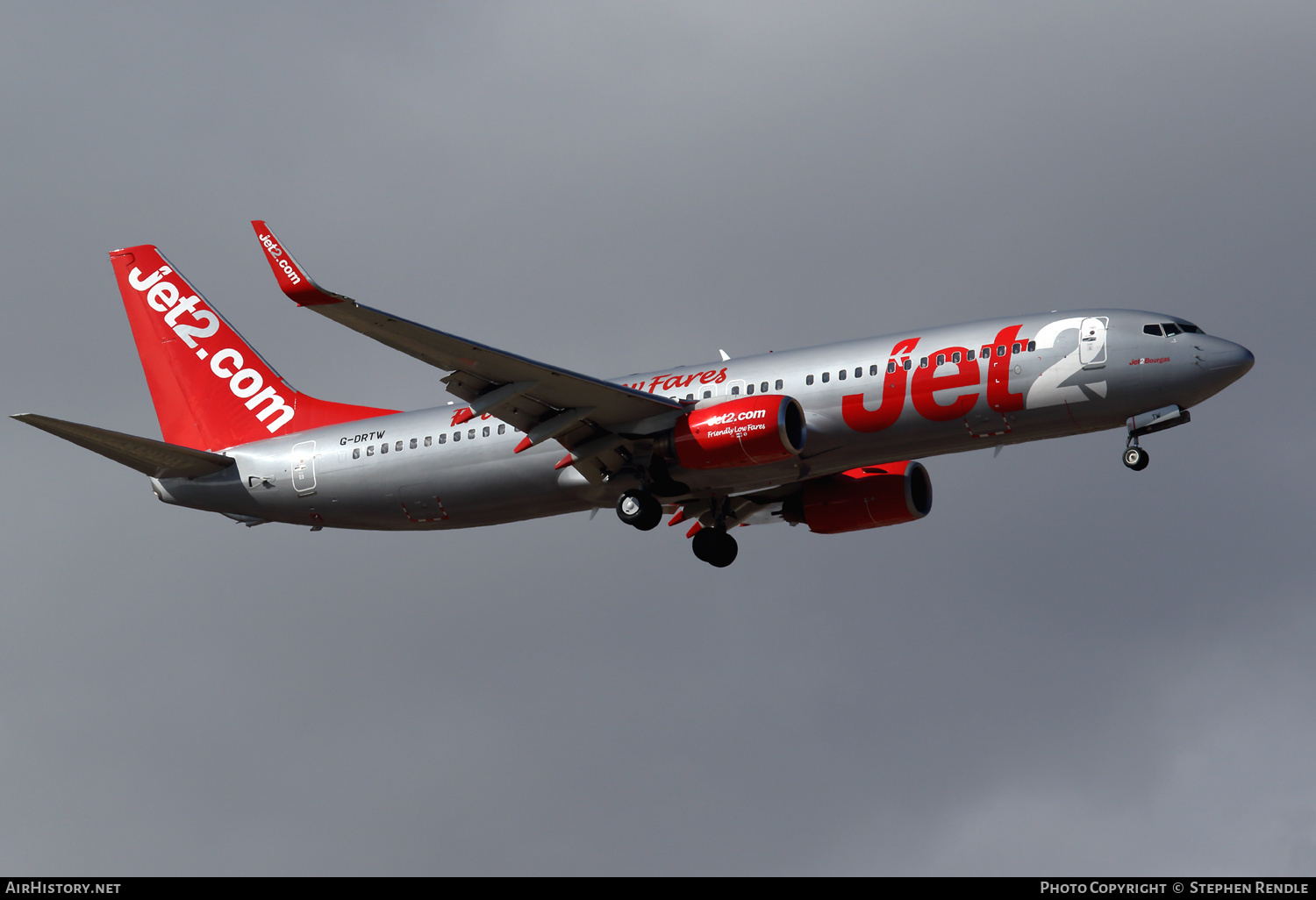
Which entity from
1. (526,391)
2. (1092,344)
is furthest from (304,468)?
(1092,344)

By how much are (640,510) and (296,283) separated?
11823 mm

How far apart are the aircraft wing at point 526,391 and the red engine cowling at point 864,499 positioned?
7.05m

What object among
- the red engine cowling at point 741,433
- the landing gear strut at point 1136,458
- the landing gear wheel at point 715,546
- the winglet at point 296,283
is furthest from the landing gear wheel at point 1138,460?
the winglet at point 296,283

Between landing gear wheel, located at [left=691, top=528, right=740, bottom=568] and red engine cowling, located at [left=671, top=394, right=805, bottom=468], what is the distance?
6.51 m

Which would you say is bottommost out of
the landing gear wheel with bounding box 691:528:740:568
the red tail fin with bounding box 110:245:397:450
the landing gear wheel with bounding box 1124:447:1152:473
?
the landing gear wheel with bounding box 1124:447:1152:473

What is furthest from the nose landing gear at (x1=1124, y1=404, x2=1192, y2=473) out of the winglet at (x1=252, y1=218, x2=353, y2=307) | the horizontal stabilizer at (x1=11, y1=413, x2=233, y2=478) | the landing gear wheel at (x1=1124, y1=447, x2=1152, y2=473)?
the horizontal stabilizer at (x1=11, y1=413, x2=233, y2=478)

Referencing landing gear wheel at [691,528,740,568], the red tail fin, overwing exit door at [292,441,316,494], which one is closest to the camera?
overwing exit door at [292,441,316,494]

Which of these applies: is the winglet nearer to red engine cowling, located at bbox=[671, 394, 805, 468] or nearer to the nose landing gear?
red engine cowling, located at bbox=[671, 394, 805, 468]

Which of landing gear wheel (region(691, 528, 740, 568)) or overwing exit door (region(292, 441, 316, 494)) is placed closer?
overwing exit door (region(292, 441, 316, 494))

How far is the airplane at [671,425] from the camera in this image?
40594mm

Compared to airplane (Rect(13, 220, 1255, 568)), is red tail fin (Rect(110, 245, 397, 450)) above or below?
above

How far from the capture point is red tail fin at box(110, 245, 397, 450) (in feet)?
165
